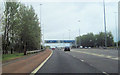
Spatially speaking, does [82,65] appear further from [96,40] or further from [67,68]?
[96,40]

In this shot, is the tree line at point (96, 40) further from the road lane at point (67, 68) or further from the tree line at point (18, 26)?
the road lane at point (67, 68)

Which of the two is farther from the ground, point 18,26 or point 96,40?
point 18,26

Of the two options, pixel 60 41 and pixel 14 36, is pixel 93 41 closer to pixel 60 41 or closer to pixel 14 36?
pixel 60 41

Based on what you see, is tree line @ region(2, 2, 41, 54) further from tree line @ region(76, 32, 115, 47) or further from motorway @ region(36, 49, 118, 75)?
tree line @ region(76, 32, 115, 47)

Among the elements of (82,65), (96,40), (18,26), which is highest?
(18,26)

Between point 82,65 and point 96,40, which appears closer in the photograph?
point 82,65

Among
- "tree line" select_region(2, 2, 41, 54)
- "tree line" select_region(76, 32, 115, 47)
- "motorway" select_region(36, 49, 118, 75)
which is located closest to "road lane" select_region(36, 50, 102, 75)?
"motorway" select_region(36, 49, 118, 75)

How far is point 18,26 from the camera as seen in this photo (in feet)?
139

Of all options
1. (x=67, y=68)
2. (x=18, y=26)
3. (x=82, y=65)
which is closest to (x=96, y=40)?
(x=18, y=26)

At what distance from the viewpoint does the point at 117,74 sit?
11.0 metres

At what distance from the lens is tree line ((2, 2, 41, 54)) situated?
135 feet

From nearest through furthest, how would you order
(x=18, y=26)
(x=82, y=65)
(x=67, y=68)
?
1. (x=67, y=68)
2. (x=82, y=65)
3. (x=18, y=26)

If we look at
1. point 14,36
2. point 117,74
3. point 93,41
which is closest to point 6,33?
point 14,36

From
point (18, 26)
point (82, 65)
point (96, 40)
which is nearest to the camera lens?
point (82, 65)
